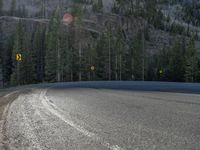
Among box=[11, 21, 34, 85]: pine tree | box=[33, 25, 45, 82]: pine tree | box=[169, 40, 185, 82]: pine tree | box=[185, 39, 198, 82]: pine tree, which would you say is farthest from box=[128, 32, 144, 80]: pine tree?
box=[11, 21, 34, 85]: pine tree

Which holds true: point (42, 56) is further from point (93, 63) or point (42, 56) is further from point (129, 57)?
point (129, 57)

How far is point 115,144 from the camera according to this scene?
591 centimetres

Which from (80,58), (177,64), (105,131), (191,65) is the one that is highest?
(80,58)

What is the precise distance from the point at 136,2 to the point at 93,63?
349 ft

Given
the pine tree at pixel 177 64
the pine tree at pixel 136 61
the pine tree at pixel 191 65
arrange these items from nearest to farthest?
the pine tree at pixel 191 65, the pine tree at pixel 177 64, the pine tree at pixel 136 61

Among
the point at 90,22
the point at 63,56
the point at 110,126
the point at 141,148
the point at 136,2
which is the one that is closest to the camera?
the point at 141,148

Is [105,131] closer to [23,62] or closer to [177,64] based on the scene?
[23,62]

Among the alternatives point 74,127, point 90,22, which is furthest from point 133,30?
point 74,127

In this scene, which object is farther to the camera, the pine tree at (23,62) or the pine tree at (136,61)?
the pine tree at (136,61)

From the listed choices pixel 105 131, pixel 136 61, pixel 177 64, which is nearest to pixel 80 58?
pixel 136 61

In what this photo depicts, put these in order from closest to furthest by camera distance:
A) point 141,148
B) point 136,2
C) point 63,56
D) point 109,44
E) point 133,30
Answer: point 141,148 < point 63,56 < point 109,44 < point 133,30 < point 136,2

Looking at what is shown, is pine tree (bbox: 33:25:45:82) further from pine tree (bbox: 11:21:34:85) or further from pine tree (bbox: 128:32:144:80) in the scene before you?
pine tree (bbox: 128:32:144:80)

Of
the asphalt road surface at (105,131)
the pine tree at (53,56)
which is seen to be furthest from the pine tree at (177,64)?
the asphalt road surface at (105,131)

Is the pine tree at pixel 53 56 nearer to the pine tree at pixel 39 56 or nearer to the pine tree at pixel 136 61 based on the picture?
the pine tree at pixel 39 56
